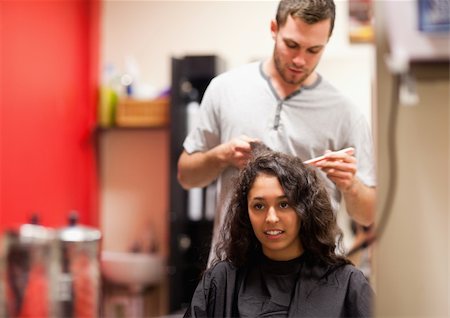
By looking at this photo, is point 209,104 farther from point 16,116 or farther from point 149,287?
point 149,287

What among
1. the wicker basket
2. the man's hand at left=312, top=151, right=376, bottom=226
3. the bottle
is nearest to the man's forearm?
the man's hand at left=312, top=151, right=376, bottom=226

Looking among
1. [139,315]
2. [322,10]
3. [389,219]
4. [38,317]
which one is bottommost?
[139,315]

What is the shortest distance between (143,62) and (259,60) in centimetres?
264

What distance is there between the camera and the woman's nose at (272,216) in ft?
4.88

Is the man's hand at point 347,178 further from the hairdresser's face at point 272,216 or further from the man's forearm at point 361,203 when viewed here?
the hairdresser's face at point 272,216

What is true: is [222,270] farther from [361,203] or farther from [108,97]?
[108,97]

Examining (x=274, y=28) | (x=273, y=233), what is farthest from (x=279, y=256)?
(x=274, y=28)

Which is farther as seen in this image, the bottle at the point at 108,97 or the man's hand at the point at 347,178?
the bottle at the point at 108,97

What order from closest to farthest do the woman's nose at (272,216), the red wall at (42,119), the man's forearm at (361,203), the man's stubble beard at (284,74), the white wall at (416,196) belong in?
the white wall at (416,196) < the man's forearm at (361,203) < the woman's nose at (272,216) < the man's stubble beard at (284,74) < the red wall at (42,119)

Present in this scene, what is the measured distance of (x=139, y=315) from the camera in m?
3.40

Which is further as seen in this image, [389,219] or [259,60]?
[259,60]

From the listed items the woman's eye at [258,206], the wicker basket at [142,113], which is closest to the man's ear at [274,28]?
the woman's eye at [258,206]

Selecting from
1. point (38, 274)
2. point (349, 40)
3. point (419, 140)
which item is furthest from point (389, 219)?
point (38, 274)

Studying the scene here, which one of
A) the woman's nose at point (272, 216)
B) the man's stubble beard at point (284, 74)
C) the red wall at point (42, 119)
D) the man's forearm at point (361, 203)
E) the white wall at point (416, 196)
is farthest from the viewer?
the red wall at point (42, 119)
